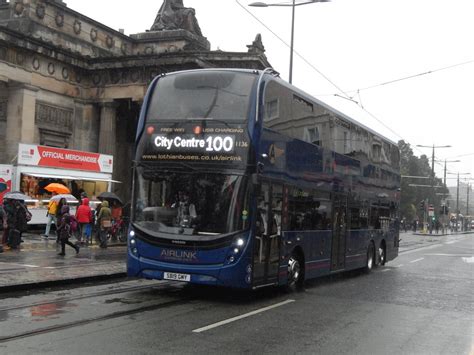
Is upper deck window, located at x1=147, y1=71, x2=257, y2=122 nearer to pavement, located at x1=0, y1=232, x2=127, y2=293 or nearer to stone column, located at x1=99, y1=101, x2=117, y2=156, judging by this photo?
pavement, located at x1=0, y1=232, x2=127, y2=293

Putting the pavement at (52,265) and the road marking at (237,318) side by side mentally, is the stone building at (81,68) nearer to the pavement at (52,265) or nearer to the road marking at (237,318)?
the pavement at (52,265)

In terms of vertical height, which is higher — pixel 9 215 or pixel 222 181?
pixel 222 181

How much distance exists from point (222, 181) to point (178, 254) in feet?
4.83

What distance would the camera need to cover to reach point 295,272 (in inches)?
456

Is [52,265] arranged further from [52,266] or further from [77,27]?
[77,27]

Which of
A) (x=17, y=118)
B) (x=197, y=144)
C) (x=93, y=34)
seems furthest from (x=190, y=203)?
(x=93, y=34)

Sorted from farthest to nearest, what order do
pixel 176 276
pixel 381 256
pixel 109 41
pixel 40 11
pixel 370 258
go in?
pixel 109 41
pixel 40 11
pixel 381 256
pixel 370 258
pixel 176 276

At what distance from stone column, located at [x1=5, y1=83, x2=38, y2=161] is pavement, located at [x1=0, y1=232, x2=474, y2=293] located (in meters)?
13.5

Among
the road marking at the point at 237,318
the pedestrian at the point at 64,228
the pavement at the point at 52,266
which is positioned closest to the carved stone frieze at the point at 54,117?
the pavement at the point at 52,266

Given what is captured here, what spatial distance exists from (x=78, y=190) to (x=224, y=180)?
737 inches

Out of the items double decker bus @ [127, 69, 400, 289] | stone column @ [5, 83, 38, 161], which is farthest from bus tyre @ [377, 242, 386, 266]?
stone column @ [5, 83, 38, 161]

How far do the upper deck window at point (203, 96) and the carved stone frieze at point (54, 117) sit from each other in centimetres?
2465

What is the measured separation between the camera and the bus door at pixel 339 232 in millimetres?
13672

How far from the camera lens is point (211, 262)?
9508 mm
